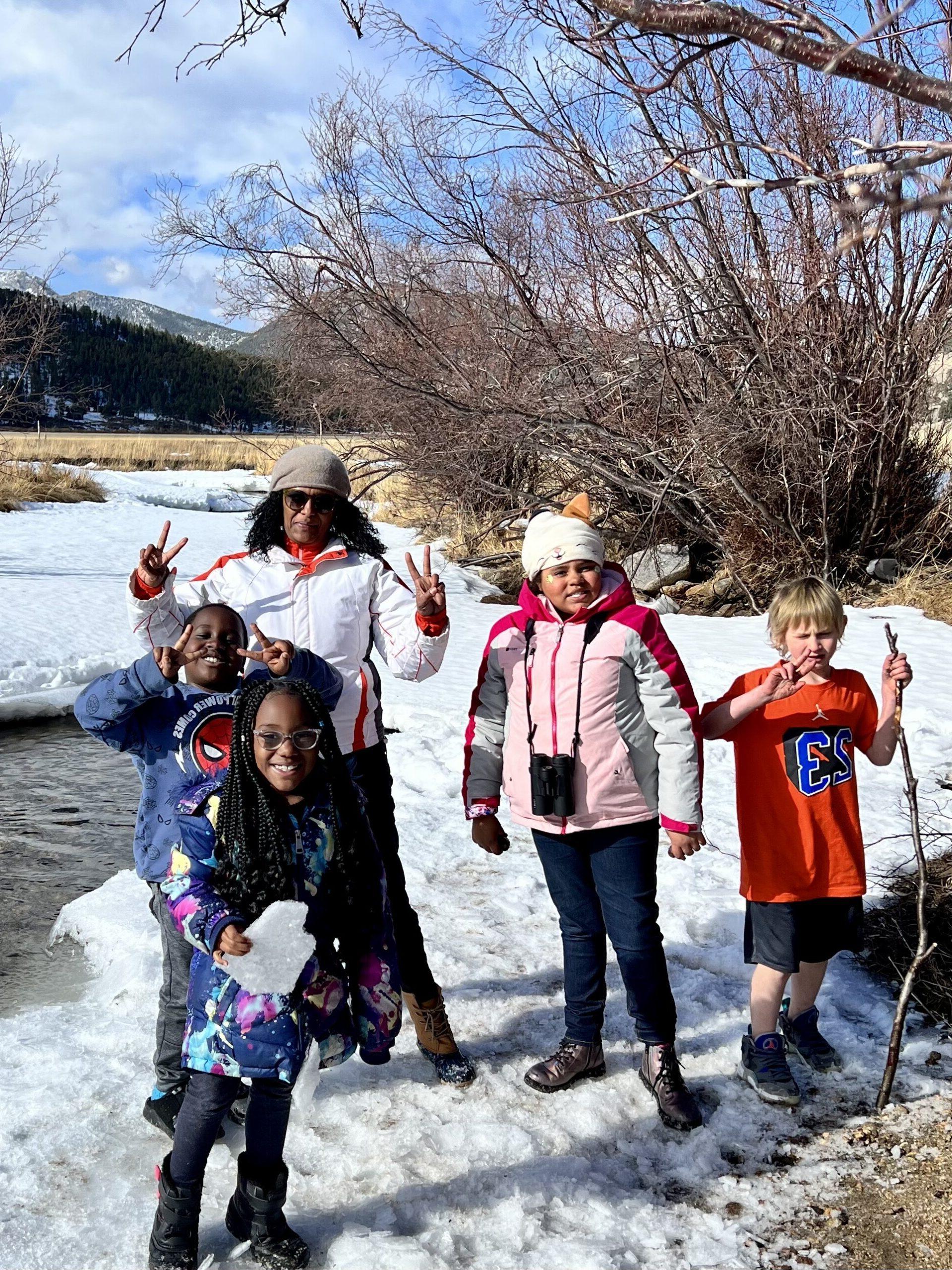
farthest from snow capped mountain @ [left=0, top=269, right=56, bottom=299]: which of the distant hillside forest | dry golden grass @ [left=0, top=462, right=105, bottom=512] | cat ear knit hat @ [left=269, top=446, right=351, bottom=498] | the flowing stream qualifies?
the distant hillside forest

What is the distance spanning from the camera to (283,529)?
10.2ft

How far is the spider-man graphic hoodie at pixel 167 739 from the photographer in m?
2.69

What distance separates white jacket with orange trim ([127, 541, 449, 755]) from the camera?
2.94 m

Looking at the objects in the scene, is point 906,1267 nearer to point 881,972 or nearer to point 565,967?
point 565,967

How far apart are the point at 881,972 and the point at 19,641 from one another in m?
7.34

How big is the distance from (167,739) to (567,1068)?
1476 mm

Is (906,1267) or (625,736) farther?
(625,736)

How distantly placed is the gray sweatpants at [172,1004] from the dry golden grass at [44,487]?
16669 mm

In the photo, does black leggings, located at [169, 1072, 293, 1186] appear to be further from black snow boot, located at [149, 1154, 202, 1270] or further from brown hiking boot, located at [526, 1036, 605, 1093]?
brown hiking boot, located at [526, 1036, 605, 1093]

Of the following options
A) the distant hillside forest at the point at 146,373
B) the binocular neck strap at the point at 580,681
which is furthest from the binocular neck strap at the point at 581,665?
the distant hillside forest at the point at 146,373

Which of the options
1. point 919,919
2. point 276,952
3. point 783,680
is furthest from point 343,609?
point 919,919

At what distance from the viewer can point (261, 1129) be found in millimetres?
2273

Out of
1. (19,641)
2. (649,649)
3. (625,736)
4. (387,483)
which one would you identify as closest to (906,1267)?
(625,736)

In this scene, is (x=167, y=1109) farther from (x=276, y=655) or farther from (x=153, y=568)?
(x=153, y=568)
